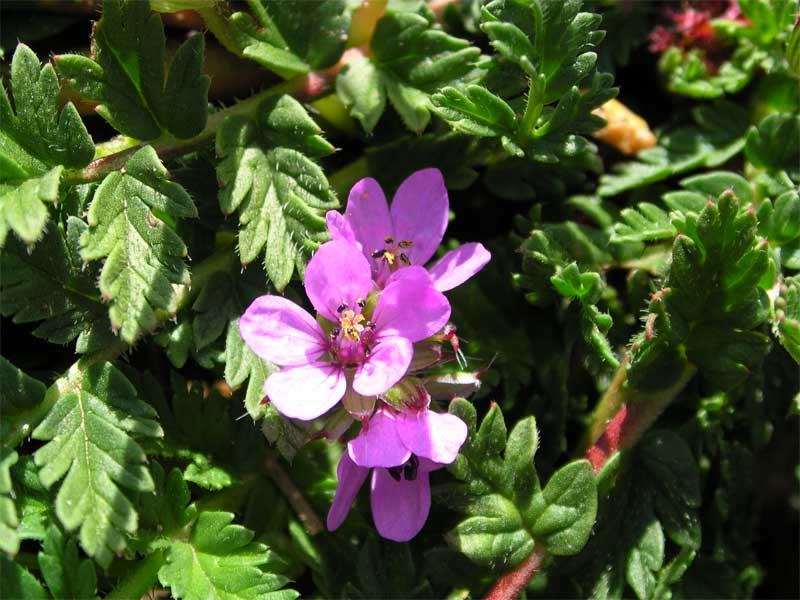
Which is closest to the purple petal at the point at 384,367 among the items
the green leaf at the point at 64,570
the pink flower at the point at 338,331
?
the pink flower at the point at 338,331

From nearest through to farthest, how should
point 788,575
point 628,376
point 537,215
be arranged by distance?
point 628,376, point 537,215, point 788,575

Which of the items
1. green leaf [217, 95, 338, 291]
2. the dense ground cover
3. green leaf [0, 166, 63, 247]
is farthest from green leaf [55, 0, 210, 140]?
green leaf [0, 166, 63, 247]

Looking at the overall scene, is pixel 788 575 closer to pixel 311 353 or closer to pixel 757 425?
pixel 757 425

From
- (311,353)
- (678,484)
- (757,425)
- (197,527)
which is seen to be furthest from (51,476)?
(757,425)

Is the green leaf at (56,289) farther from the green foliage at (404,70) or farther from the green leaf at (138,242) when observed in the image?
the green foliage at (404,70)

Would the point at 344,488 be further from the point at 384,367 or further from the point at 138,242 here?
the point at 138,242
